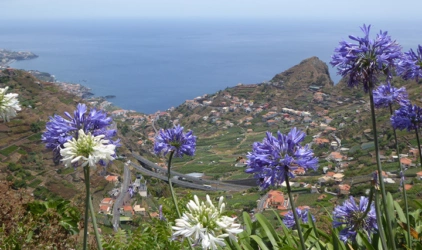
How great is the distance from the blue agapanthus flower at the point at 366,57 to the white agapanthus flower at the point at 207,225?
150 cm

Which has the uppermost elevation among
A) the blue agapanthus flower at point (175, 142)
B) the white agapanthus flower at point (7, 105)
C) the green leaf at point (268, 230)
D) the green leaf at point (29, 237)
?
the white agapanthus flower at point (7, 105)

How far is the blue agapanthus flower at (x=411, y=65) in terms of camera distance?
318cm

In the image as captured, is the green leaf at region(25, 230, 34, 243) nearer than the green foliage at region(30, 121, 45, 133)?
Yes

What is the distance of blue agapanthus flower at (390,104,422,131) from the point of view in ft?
11.8

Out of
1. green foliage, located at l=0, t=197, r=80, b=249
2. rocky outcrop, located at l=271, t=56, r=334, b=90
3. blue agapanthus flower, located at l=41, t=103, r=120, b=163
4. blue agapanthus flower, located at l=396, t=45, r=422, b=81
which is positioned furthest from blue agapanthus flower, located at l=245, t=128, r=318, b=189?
rocky outcrop, located at l=271, t=56, r=334, b=90

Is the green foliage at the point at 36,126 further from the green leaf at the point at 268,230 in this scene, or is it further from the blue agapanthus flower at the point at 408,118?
the blue agapanthus flower at the point at 408,118

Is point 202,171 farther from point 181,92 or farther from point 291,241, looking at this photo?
point 181,92

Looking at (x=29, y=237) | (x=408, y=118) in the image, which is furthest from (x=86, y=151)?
(x=408, y=118)

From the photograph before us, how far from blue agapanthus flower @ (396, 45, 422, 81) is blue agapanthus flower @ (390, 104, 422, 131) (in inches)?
15.9

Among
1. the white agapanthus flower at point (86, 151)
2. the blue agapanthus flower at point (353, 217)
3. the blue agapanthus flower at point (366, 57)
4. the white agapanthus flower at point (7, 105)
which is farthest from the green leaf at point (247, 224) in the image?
the white agapanthus flower at point (7, 105)

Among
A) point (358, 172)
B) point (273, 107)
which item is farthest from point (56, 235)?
point (273, 107)

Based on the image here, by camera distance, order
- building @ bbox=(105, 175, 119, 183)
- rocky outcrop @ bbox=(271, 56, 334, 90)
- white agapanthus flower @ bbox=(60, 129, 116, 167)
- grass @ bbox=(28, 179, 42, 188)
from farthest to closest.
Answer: rocky outcrop @ bbox=(271, 56, 334, 90) → building @ bbox=(105, 175, 119, 183) → grass @ bbox=(28, 179, 42, 188) → white agapanthus flower @ bbox=(60, 129, 116, 167)

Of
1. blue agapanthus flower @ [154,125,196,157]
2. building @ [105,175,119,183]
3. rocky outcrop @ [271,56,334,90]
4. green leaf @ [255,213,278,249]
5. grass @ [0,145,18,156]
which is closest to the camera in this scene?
green leaf @ [255,213,278,249]

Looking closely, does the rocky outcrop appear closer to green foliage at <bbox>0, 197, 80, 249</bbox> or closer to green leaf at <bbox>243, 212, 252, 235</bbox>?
green leaf at <bbox>243, 212, 252, 235</bbox>
